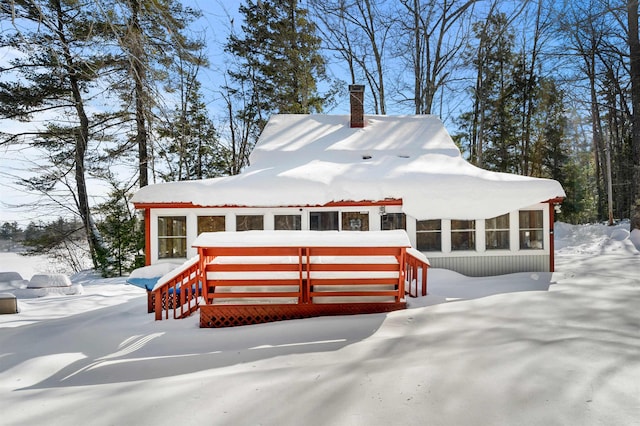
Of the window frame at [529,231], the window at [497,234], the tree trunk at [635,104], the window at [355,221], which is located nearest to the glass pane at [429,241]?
the window at [497,234]

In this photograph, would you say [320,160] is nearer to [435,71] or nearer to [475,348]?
[475,348]

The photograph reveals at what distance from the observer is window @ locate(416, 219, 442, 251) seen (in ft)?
30.7

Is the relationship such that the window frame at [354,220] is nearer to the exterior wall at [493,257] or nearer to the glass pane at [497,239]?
the exterior wall at [493,257]

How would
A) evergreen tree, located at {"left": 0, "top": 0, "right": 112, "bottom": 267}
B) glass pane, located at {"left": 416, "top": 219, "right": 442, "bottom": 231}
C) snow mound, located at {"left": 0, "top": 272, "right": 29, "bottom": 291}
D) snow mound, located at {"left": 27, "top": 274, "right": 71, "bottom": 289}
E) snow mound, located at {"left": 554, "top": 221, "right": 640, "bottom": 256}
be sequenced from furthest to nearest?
snow mound, located at {"left": 554, "top": 221, "right": 640, "bottom": 256} < evergreen tree, located at {"left": 0, "top": 0, "right": 112, "bottom": 267} < glass pane, located at {"left": 416, "top": 219, "right": 442, "bottom": 231} < snow mound, located at {"left": 0, "top": 272, "right": 29, "bottom": 291} < snow mound, located at {"left": 27, "top": 274, "right": 71, "bottom": 289}

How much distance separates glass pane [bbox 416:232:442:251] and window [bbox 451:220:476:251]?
42 centimetres

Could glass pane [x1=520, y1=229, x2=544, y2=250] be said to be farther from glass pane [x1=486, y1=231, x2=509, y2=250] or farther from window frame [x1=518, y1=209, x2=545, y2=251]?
glass pane [x1=486, y1=231, x2=509, y2=250]

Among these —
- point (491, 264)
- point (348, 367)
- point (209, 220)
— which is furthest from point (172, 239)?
point (491, 264)

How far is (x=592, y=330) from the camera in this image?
3.88 meters

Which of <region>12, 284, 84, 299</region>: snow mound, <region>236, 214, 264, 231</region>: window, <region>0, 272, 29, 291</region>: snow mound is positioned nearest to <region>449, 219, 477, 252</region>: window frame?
<region>236, 214, 264, 231</region>: window

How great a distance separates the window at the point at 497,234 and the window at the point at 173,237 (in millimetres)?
8399

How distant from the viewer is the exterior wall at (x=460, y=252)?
30.3 ft

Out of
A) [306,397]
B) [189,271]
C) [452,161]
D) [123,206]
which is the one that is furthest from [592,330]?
[123,206]

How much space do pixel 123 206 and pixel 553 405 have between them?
15560 millimetres

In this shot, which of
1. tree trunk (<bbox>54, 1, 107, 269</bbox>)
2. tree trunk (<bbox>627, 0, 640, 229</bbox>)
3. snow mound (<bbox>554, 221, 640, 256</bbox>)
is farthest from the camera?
tree trunk (<bbox>627, 0, 640, 229</bbox>)
